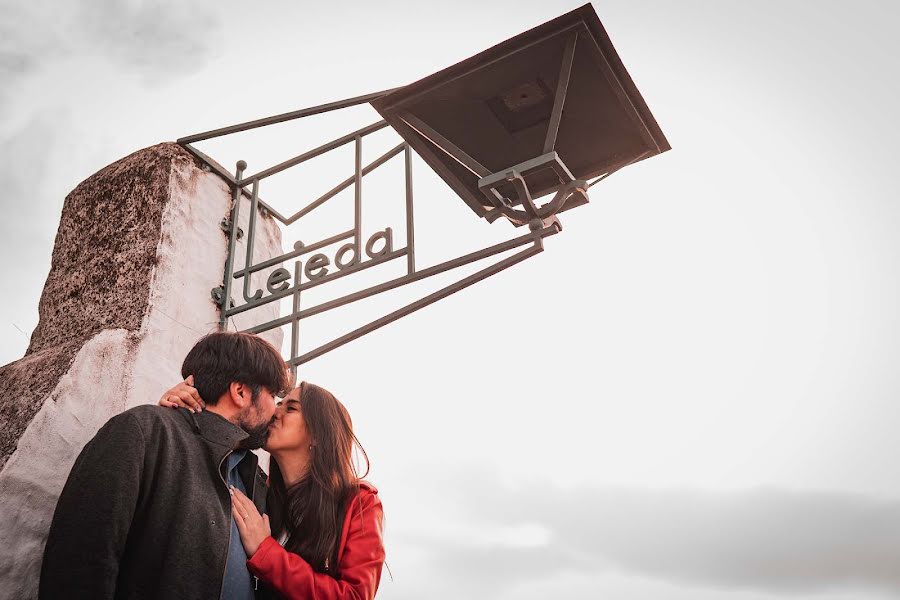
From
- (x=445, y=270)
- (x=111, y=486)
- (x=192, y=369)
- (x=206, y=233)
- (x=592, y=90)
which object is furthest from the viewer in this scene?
(x=206, y=233)

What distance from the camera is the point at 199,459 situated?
6.69 ft

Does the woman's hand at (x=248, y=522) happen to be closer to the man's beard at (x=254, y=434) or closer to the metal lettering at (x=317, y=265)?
the man's beard at (x=254, y=434)

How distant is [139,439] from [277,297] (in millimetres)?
1315

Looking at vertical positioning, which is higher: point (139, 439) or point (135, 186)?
point (135, 186)

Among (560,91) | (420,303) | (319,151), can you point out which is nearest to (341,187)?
(319,151)

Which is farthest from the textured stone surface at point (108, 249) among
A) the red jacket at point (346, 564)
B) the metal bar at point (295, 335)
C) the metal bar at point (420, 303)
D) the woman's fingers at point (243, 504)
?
the red jacket at point (346, 564)

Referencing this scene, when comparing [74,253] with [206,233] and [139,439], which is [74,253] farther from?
[139,439]

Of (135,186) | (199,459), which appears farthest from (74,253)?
(199,459)

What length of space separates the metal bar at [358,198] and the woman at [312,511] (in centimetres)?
72

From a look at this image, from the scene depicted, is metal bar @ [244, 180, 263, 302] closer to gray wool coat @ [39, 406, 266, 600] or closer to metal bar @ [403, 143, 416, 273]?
metal bar @ [403, 143, 416, 273]

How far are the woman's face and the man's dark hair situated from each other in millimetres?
217

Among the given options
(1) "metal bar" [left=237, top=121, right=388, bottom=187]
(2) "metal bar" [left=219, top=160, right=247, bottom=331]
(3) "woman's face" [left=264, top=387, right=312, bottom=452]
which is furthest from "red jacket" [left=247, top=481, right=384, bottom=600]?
(1) "metal bar" [left=237, top=121, right=388, bottom=187]

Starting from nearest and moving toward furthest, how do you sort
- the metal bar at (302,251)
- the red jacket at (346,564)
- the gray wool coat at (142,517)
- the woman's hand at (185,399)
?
the gray wool coat at (142,517) → the red jacket at (346,564) → the woman's hand at (185,399) → the metal bar at (302,251)

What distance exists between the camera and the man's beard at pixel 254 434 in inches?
89.9
